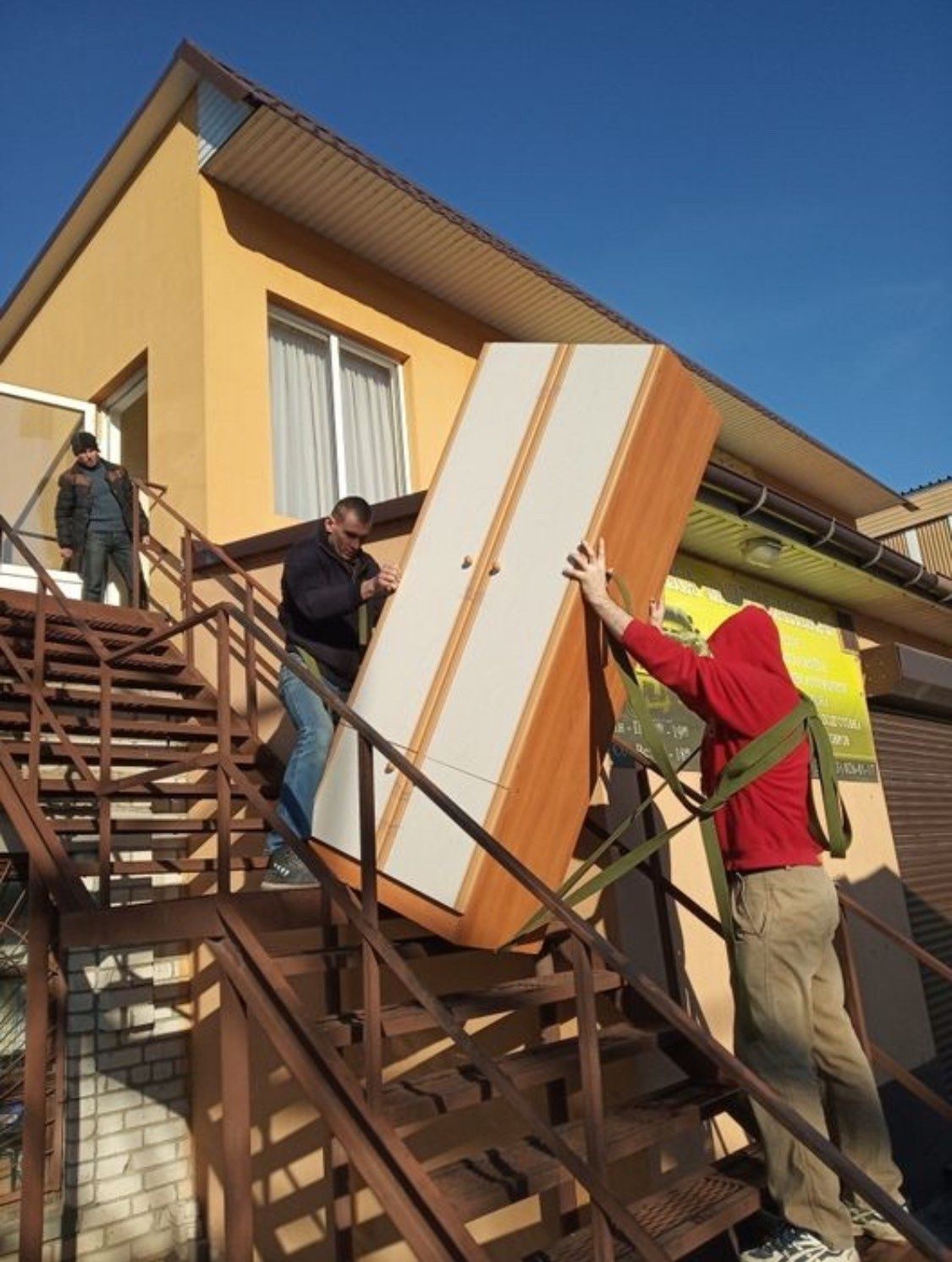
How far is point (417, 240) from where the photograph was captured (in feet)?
26.7

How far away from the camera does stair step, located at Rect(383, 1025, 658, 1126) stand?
2.84m

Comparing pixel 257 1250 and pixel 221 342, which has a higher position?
pixel 221 342

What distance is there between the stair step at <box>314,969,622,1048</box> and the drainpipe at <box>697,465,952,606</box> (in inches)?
115

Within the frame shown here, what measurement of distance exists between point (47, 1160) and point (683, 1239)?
319cm

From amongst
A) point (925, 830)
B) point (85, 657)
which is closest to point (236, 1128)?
→ point (85, 657)

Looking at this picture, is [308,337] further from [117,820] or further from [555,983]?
[555,983]

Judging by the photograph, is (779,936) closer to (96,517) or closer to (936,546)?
(96,517)

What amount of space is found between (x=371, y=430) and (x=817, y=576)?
383cm

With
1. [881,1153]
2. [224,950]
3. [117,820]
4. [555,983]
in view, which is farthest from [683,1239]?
[117,820]

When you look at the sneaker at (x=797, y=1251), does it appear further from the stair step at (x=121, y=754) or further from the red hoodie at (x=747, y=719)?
the stair step at (x=121, y=754)

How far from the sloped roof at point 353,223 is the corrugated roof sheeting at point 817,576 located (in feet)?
4.99

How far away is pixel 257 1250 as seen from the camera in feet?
14.3

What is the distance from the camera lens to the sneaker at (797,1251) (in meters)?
2.77

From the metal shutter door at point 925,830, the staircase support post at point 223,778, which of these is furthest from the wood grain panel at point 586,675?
the metal shutter door at point 925,830
